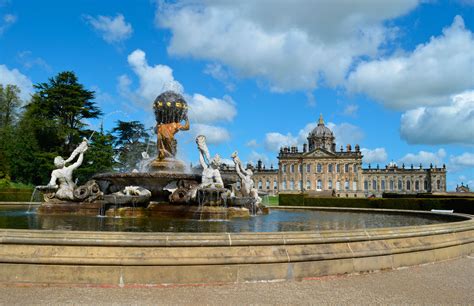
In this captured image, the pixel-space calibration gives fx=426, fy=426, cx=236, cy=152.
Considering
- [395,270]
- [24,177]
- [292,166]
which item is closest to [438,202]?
[395,270]

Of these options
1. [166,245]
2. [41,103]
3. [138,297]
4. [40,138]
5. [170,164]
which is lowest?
[138,297]

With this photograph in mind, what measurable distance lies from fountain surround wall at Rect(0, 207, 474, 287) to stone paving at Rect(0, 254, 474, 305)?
125 mm

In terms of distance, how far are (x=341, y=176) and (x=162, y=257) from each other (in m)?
101

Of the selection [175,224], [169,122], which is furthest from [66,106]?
[175,224]

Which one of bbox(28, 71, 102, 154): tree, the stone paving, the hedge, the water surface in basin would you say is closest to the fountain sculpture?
the water surface in basin

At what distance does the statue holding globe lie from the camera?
14.1m

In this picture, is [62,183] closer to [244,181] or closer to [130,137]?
[244,181]

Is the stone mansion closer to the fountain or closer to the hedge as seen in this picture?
the hedge

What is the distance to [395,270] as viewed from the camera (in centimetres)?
628

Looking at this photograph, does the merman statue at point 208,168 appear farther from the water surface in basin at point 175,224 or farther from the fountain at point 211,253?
the fountain at point 211,253

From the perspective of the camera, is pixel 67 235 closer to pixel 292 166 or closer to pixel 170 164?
pixel 170 164

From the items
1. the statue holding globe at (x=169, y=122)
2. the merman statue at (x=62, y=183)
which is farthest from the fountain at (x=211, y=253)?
the statue holding globe at (x=169, y=122)

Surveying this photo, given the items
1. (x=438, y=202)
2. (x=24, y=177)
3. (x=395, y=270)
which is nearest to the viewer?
(x=395, y=270)

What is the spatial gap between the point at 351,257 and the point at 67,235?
12.3 feet
